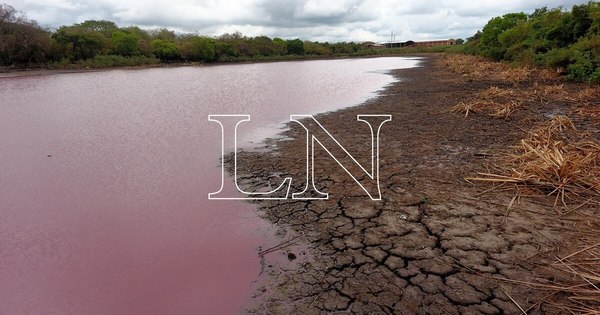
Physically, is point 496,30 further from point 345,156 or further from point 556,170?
point 556,170

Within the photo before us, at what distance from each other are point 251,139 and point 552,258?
5295 millimetres

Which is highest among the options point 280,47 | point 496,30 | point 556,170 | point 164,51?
point 280,47

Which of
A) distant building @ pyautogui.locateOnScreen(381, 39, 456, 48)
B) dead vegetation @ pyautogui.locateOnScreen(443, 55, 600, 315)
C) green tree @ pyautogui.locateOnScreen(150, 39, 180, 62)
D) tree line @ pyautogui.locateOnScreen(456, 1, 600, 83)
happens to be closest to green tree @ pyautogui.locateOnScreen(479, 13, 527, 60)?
tree line @ pyautogui.locateOnScreen(456, 1, 600, 83)

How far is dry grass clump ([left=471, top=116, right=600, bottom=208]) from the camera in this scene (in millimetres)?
3555

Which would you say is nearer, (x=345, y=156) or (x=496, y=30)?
(x=345, y=156)

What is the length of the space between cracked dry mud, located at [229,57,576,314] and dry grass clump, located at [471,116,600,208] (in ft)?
1.03

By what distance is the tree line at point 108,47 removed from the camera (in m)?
29.8

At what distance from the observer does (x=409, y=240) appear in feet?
9.89

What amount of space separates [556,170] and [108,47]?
45182 millimetres

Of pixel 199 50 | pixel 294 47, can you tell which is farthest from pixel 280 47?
pixel 199 50

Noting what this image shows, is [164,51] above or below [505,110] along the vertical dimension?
above

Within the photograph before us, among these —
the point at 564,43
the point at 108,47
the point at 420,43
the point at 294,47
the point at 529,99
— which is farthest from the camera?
the point at 420,43

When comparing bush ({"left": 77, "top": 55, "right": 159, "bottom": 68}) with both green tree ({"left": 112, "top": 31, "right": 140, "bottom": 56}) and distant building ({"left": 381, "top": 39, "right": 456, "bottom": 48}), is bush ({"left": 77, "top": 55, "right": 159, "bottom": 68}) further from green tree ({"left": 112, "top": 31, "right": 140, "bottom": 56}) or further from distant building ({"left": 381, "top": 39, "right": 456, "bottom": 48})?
distant building ({"left": 381, "top": 39, "right": 456, "bottom": 48})

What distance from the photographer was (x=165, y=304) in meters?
2.52
